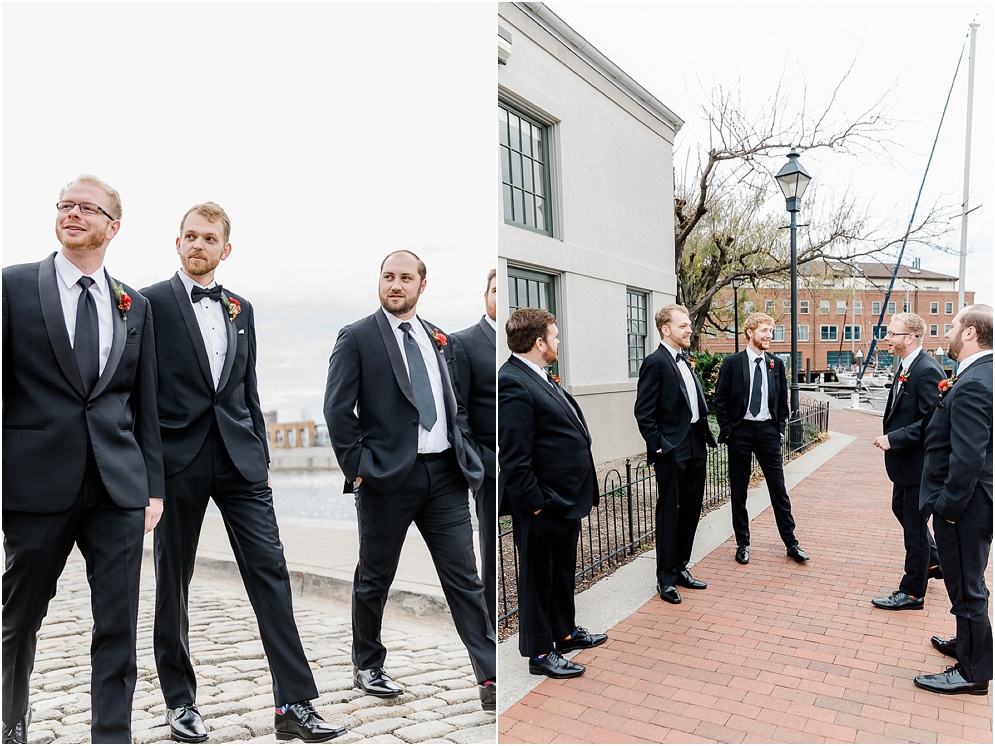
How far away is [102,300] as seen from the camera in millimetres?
1957

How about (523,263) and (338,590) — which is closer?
(338,590)

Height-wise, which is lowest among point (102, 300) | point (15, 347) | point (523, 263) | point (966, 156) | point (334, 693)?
point (334, 693)

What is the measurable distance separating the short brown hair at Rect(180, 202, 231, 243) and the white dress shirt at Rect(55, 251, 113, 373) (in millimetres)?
294

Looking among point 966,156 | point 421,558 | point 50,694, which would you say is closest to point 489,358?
point 421,558

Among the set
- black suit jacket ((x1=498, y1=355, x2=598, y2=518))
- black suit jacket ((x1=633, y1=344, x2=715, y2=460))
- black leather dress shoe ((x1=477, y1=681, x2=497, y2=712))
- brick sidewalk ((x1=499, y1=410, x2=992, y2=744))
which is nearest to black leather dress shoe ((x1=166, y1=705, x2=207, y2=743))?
black leather dress shoe ((x1=477, y1=681, x2=497, y2=712))

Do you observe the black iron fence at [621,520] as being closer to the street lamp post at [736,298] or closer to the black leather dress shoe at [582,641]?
the black leather dress shoe at [582,641]

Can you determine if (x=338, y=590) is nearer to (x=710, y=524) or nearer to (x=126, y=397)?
(x=126, y=397)

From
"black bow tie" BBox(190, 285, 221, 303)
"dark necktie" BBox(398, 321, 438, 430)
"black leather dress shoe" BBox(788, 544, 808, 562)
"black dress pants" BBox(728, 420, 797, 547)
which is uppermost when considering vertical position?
"black bow tie" BBox(190, 285, 221, 303)

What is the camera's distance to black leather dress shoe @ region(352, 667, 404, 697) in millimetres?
2422

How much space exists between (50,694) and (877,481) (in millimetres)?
3983

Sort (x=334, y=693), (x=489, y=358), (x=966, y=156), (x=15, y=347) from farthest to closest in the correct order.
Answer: (x=966, y=156)
(x=489, y=358)
(x=334, y=693)
(x=15, y=347)

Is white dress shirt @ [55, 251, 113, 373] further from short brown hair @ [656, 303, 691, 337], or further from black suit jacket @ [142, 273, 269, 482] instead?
short brown hair @ [656, 303, 691, 337]

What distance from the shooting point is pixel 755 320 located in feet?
14.9

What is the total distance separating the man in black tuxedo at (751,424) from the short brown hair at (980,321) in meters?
1.58
